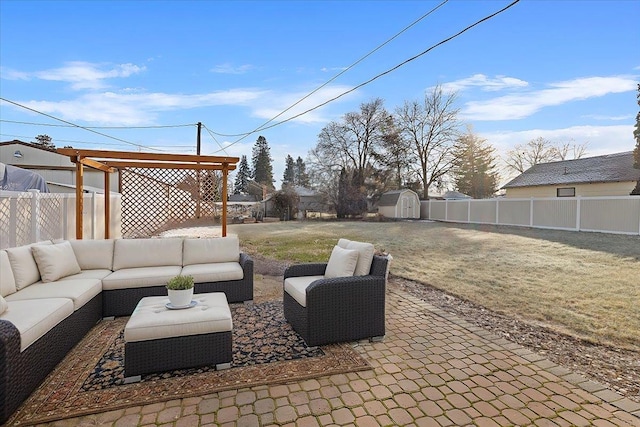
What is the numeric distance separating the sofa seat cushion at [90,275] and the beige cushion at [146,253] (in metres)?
0.19

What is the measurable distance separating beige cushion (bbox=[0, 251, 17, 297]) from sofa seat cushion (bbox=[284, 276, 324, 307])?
2.63m

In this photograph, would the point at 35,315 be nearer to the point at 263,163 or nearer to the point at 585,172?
the point at 585,172

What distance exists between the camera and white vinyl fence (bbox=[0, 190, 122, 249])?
5016 mm

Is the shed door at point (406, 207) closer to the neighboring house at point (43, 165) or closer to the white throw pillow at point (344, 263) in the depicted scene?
the neighboring house at point (43, 165)

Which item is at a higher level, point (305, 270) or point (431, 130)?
point (431, 130)

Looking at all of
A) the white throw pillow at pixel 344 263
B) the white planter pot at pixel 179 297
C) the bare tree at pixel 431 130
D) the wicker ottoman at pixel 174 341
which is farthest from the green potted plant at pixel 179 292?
the bare tree at pixel 431 130

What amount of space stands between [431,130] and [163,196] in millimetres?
21509

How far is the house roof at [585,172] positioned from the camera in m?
14.8

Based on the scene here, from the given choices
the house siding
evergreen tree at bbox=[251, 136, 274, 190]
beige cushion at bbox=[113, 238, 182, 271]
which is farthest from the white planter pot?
evergreen tree at bbox=[251, 136, 274, 190]

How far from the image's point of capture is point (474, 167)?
28.8m

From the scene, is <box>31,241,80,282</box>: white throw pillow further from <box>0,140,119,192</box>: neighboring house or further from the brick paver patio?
<box>0,140,119,192</box>: neighboring house

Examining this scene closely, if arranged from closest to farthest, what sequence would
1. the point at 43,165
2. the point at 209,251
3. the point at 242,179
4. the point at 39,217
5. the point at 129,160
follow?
the point at 209,251 → the point at 39,217 → the point at 129,160 → the point at 43,165 → the point at 242,179

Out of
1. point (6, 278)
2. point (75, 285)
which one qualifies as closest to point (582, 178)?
point (75, 285)

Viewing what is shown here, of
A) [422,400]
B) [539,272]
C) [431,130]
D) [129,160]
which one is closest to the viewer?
[422,400]
